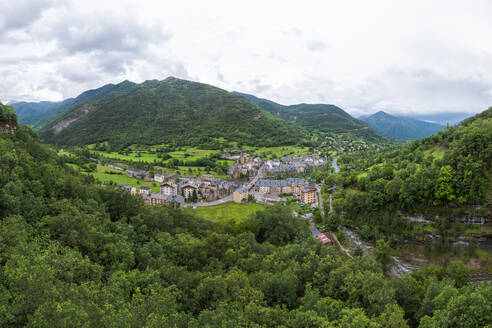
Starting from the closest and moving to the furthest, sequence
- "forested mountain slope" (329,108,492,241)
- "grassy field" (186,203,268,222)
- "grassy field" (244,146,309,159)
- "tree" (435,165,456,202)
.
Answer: "forested mountain slope" (329,108,492,241)
"tree" (435,165,456,202)
"grassy field" (186,203,268,222)
"grassy field" (244,146,309,159)

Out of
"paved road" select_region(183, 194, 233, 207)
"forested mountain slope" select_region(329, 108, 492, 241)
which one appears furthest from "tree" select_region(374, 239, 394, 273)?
"paved road" select_region(183, 194, 233, 207)

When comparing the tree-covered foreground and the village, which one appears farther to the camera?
the village

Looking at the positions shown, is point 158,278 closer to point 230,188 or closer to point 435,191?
point 435,191

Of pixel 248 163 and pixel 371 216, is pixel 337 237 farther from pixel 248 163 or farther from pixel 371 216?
pixel 248 163

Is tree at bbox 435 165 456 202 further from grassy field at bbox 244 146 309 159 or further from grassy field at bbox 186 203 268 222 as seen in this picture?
grassy field at bbox 244 146 309 159

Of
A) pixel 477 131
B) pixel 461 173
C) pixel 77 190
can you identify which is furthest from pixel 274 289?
pixel 477 131

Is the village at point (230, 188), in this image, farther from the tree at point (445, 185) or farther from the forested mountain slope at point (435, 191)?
the tree at point (445, 185)
